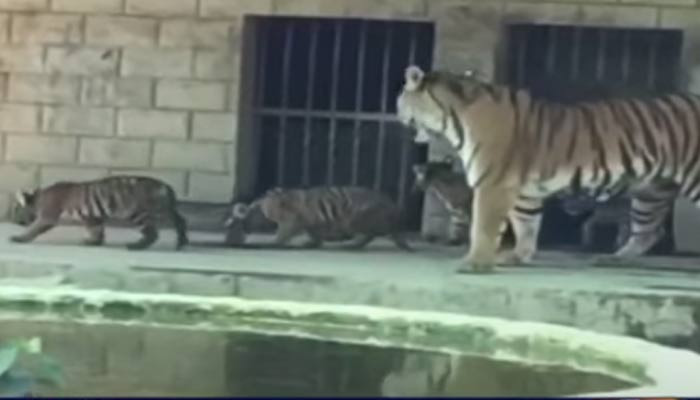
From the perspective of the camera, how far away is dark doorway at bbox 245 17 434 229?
9578mm

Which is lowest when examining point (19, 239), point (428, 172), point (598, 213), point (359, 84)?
point (19, 239)

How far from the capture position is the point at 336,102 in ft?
31.6

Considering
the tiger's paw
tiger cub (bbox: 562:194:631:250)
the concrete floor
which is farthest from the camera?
tiger cub (bbox: 562:194:631:250)

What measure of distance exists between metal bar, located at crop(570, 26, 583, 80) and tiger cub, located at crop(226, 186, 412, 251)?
1.25 m

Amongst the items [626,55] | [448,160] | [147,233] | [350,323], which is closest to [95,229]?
[147,233]

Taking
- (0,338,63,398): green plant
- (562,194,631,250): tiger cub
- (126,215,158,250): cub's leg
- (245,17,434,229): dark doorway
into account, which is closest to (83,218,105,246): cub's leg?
(126,215,158,250): cub's leg

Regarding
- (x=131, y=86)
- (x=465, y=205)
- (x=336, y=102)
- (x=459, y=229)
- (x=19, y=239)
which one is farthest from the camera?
(x=336, y=102)

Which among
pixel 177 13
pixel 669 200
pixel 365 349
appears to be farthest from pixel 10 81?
pixel 365 349

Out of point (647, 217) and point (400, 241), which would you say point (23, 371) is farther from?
point (647, 217)

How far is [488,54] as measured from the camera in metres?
9.23

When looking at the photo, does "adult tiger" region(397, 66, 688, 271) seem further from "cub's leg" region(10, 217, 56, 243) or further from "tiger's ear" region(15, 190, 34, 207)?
"tiger's ear" region(15, 190, 34, 207)

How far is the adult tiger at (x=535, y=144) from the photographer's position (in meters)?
8.08

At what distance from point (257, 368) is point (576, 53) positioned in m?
4.15

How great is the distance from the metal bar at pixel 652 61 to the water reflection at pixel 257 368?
353cm
